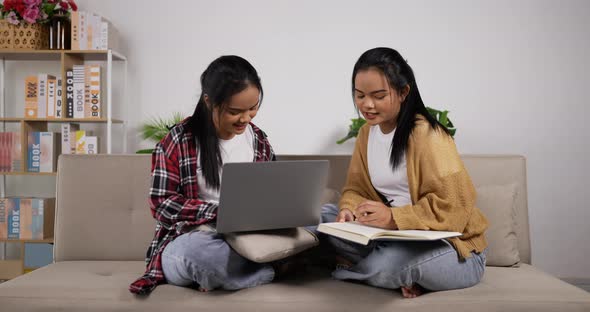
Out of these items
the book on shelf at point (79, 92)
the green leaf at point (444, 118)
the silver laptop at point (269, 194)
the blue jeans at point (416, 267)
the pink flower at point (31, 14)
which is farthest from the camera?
the book on shelf at point (79, 92)

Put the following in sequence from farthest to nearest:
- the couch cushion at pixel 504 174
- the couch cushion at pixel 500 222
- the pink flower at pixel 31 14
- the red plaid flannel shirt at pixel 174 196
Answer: the pink flower at pixel 31 14 → the couch cushion at pixel 504 174 → the couch cushion at pixel 500 222 → the red plaid flannel shirt at pixel 174 196

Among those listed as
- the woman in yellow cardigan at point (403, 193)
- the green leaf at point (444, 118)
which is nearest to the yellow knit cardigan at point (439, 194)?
the woman in yellow cardigan at point (403, 193)

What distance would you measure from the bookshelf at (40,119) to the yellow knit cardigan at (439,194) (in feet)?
7.30

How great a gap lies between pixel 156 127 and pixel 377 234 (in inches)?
92.3

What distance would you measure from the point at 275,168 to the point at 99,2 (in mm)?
2728

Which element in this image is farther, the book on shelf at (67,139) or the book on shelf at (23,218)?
the book on shelf at (67,139)

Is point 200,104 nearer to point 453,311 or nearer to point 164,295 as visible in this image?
point 164,295

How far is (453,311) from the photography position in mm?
1555

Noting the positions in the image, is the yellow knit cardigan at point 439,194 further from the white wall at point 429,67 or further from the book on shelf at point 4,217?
the book on shelf at point 4,217

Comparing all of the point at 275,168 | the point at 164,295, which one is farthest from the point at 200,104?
the point at 164,295

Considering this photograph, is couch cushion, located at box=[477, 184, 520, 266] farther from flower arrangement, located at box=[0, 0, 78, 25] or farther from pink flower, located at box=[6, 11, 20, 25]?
pink flower, located at box=[6, 11, 20, 25]

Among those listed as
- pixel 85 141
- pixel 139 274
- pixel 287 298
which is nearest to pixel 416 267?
pixel 287 298

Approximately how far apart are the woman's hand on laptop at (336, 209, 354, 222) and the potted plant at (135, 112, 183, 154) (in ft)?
6.39

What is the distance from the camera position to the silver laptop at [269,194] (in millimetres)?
1464
